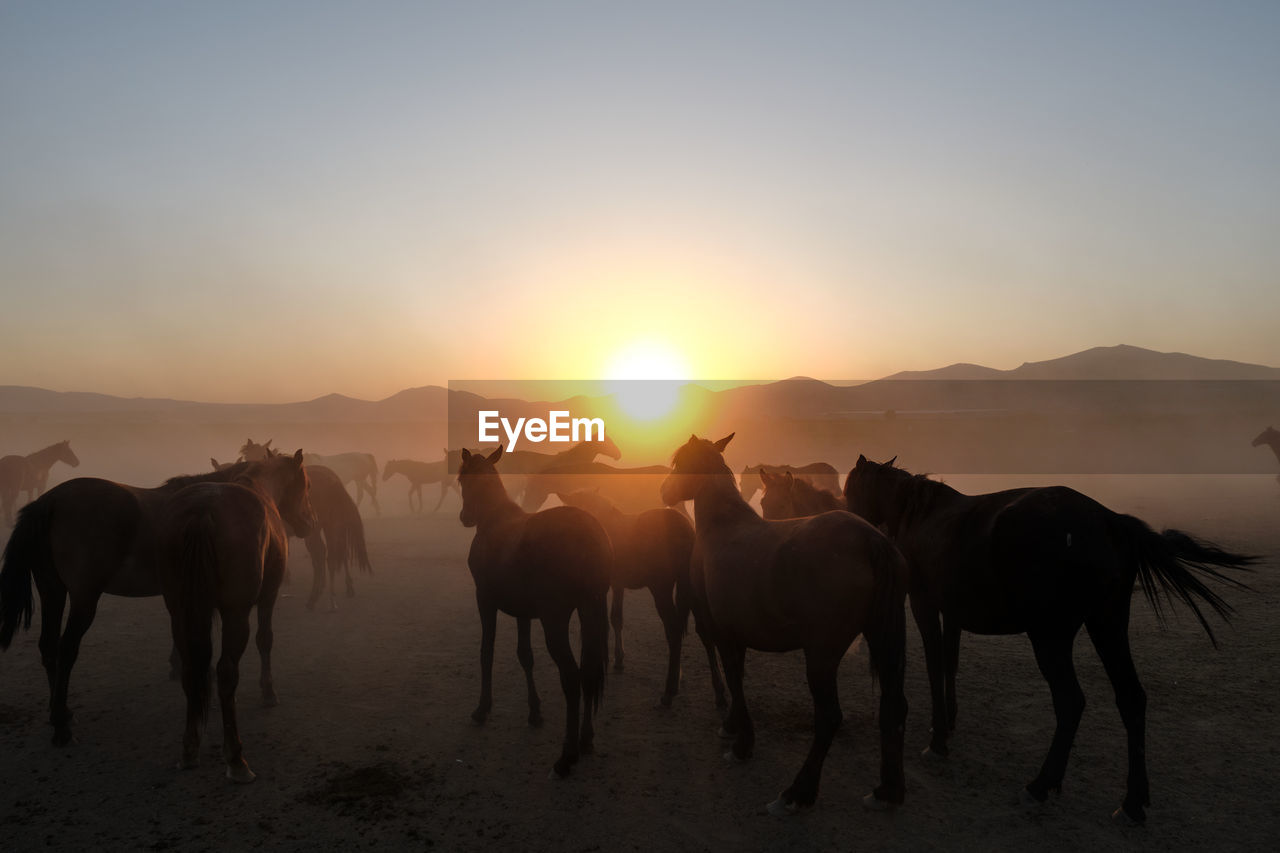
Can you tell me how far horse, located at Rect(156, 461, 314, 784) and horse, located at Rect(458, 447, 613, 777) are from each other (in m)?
1.91

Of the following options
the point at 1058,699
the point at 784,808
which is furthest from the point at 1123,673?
the point at 784,808

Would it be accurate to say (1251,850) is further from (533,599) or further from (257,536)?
(257,536)

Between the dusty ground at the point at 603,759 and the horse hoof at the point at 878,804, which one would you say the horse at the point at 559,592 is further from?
the horse hoof at the point at 878,804

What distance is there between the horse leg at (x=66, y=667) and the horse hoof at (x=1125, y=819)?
8091 millimetres

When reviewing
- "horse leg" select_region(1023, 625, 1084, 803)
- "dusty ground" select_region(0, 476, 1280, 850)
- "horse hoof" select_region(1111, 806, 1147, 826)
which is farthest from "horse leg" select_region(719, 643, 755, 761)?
"horse hoof" select_region(1111, 806, 1147, 826)

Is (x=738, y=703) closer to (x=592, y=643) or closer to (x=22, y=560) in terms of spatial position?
(x=592, y=643)

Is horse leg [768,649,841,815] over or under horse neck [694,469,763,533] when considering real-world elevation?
under

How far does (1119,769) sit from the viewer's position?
5.34m

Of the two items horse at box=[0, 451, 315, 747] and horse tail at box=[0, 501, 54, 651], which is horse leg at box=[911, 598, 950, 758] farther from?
horse tail at box=[0, 501, 54, 651]

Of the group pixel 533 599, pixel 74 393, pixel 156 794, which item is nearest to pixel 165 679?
pixel 156 794

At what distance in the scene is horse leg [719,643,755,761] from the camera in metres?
5.61

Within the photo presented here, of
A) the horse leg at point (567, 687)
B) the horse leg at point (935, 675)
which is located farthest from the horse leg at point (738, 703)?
the horse leg at point (935, 675)

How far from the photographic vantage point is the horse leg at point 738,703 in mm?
5613

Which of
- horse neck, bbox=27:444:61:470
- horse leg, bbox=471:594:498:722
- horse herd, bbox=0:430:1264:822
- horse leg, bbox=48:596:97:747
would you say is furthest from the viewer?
horse neck, bbox=27:444:61:470
